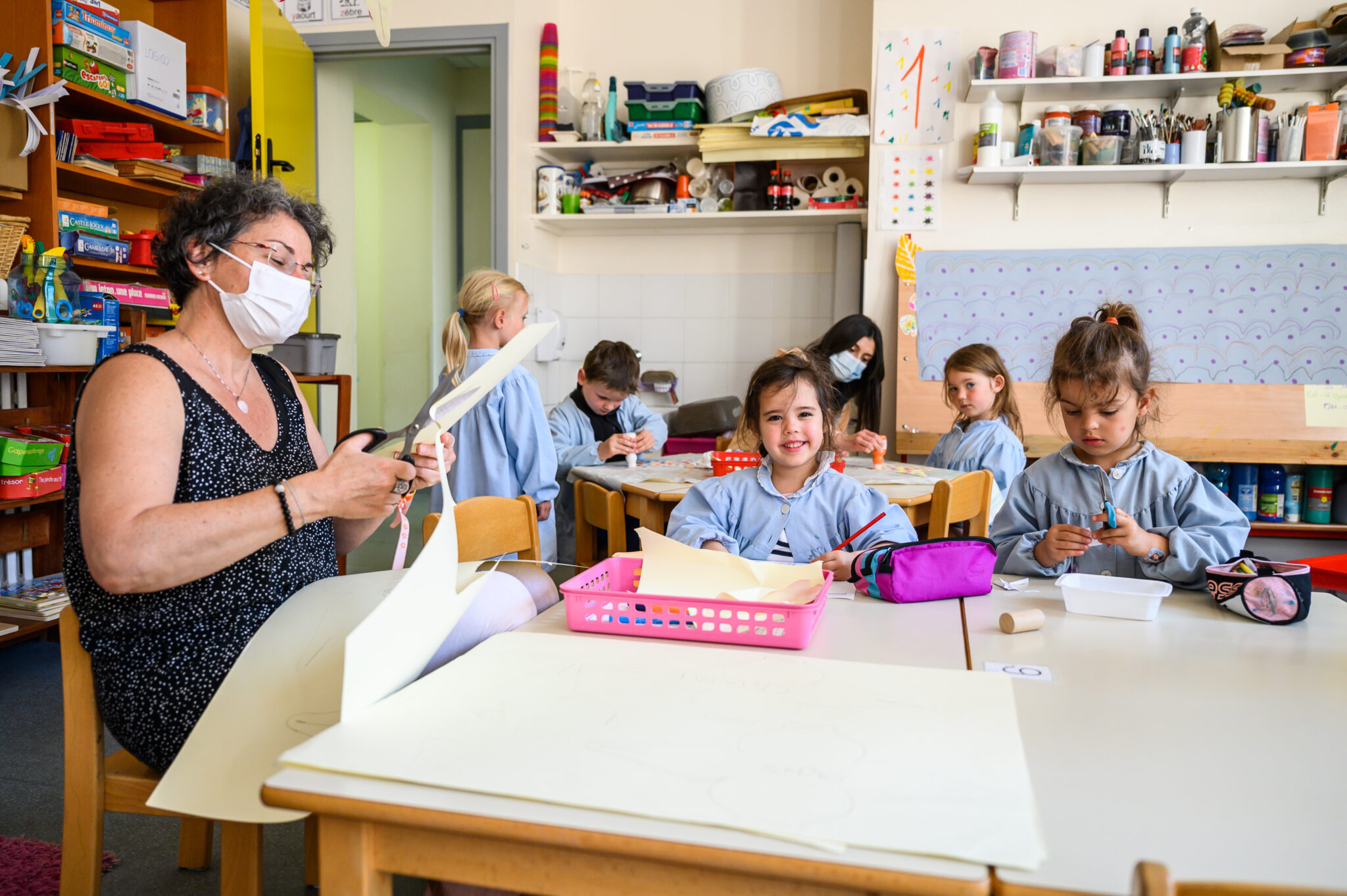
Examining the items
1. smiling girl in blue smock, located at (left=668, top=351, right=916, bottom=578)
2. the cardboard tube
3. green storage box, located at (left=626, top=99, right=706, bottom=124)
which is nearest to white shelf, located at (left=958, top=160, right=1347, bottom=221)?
green storage box, located at (left=626, top=99, right=706, bottom=124)

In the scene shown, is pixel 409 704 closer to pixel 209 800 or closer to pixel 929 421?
pixel 209 800

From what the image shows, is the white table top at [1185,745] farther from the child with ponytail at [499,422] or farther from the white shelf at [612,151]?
the white shelf at [612,151]

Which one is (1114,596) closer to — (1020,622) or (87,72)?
(1020,622)

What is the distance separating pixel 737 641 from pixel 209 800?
0.58m

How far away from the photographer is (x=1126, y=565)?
1.63m

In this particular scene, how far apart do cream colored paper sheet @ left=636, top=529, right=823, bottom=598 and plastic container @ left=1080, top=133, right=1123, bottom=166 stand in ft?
10.0

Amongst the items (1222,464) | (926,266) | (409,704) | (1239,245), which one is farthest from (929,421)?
(409,704)

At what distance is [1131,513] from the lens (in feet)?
5.36

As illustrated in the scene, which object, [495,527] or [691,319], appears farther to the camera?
[691,319]

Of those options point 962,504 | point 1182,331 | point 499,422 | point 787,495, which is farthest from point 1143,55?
point 499,422

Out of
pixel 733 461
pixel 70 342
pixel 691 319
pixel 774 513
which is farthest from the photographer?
pixel 691 319

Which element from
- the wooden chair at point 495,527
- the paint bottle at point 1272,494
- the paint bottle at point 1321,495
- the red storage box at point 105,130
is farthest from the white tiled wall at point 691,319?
the wooden chair at point 495,527

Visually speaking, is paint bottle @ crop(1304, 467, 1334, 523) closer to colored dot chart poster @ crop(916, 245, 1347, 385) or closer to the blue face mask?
colored dot chart poster @ crop(916, 245, 1347, 385)

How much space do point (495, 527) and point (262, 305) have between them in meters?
0.58
